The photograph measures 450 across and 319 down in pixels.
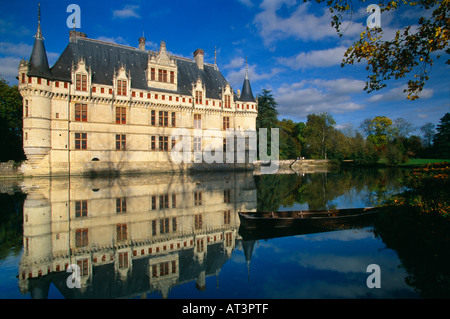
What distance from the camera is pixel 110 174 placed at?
2761 centimetres

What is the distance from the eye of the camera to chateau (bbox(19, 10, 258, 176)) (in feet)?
79.9

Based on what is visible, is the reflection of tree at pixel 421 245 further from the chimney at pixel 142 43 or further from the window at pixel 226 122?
the chimney at pixel 142 43

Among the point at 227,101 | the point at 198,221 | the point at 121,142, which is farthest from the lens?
the point at 227,101

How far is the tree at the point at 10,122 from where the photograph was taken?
30.1 meters

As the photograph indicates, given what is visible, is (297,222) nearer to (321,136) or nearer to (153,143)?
(153,143)

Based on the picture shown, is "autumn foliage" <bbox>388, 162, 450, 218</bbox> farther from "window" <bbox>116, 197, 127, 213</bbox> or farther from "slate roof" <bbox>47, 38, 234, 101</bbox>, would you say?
"slate roof" <bbox>47, 38, 234, 101</bbox>

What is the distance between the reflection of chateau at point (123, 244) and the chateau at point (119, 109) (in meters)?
14.9

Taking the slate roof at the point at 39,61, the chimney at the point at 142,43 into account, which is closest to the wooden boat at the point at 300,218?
the slate roof at the point at 39,61

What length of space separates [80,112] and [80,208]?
62.2 feet

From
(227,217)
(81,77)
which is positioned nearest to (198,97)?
(81,77)

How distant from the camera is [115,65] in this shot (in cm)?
3000

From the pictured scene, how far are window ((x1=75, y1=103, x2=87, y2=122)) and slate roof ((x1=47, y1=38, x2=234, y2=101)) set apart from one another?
103 inches

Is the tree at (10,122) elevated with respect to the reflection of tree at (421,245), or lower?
elevated

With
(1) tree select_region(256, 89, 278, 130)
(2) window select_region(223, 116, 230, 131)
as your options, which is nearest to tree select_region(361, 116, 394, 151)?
(1) tree select_region(256, 89, 278, 130)
